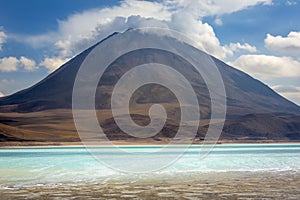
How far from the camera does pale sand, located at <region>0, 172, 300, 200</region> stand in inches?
611

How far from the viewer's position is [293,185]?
18.3 metres

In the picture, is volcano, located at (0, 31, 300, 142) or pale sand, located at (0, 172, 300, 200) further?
volcano, located at (0, 31, 300, 142)

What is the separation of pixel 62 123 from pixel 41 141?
1907 inches

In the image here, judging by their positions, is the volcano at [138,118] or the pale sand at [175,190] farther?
the volcano at [138,118]

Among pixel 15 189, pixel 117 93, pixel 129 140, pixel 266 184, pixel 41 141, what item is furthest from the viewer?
pixel 117 93

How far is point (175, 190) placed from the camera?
55.9ft

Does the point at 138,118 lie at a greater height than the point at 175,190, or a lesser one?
greater

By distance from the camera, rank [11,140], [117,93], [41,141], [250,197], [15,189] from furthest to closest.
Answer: [117,93] → [41,141] → [11,140] → [15,189] → [250,197]

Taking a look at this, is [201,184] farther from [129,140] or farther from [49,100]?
[49,100]

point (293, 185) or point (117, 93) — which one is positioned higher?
point (117, 93)

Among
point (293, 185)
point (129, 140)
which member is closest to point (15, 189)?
point (293, 185)

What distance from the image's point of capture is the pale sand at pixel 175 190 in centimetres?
1553

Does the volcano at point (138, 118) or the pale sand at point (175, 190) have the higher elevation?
the volcano at point (138, 118)

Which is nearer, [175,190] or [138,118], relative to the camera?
[175,190]
